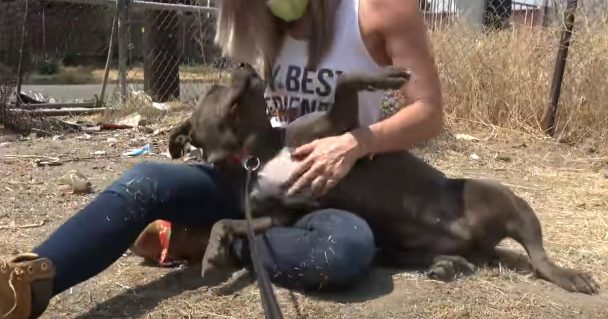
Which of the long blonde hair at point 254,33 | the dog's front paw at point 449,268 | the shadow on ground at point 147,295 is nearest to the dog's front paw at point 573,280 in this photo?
the dog's front paw at point 449,268

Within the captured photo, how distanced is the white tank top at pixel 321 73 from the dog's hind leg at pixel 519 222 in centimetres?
44

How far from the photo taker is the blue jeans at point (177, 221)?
2227 mm

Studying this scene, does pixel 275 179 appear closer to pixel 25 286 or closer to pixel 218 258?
pixel 218 258

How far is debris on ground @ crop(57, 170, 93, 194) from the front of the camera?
3.87 m

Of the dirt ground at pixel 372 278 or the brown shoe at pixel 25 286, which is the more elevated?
the brown shoe at pixel 25 286

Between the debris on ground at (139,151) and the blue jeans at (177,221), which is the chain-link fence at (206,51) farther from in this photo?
the blue jeans at (177,221)

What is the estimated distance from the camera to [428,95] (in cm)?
246

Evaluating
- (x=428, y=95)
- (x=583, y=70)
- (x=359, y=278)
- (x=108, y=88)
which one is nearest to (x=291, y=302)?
(x=359, y=278)

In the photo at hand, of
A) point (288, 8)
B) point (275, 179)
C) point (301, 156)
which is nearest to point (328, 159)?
point (301, 156)

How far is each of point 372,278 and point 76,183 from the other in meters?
1.96

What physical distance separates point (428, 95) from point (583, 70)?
407cm

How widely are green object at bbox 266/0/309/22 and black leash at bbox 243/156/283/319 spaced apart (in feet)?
1.61

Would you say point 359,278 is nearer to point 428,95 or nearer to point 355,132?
point 355,132

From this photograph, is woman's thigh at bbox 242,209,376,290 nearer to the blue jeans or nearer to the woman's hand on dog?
the blue jeans
